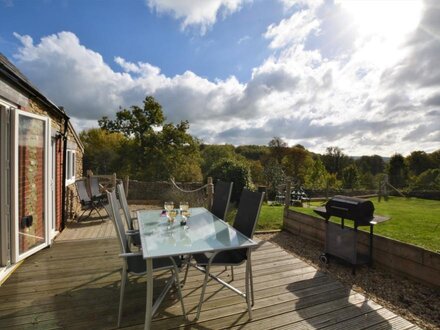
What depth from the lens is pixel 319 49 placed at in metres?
5.47

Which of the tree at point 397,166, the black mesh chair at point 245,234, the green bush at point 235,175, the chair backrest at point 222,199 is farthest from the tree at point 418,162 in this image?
the black mesh chair at point 245,234

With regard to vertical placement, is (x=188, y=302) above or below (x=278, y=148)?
below

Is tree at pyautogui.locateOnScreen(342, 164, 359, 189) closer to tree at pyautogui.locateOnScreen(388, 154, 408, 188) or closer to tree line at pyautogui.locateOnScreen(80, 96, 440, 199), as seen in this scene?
tree line at pyautogui.locateOnScreen(80, 96, 440, 199)

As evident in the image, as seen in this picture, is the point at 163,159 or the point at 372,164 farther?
the point at 372,164

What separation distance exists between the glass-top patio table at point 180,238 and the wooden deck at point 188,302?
668 millimetres

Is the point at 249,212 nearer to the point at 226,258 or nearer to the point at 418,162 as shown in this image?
the point at 226,258

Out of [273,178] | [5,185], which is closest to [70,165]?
[5,185]

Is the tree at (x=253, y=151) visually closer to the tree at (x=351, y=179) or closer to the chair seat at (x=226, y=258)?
the tree at (x=351, y=179)

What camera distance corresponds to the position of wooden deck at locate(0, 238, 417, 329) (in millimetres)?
2189

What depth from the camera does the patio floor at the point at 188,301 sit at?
219 cm

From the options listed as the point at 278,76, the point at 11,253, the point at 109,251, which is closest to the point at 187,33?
the point at 278,76

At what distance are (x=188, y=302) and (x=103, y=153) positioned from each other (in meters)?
17.7

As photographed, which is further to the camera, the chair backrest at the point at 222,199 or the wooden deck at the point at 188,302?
the chair backrest at the point at 222,199

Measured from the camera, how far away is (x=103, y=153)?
1802cm
